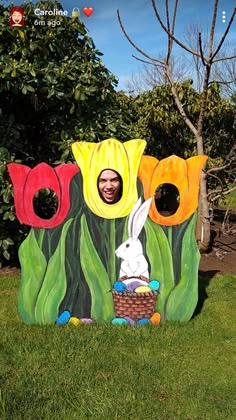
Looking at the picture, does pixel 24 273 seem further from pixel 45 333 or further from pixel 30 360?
pixel 30 360

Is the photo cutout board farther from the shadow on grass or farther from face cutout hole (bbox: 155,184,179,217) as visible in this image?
face cutout hole (bbox: 155,184,179,217)

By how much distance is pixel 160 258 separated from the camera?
3.89 m

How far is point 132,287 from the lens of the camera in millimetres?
3855

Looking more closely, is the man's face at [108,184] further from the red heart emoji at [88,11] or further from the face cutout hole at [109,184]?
the red heart emoji at [88,11]

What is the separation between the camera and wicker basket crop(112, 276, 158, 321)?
3828 mm

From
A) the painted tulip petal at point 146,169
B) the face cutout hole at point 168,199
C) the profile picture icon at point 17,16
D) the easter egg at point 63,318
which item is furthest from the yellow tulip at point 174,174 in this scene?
the face cutout hole at point 168,199

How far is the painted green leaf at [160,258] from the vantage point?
153 inches

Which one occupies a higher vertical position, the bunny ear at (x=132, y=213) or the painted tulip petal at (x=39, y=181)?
the painted tulip petal at (x=39, y=181)

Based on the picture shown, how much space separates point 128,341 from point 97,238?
88 cm

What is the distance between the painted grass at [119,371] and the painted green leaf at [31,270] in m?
0.25

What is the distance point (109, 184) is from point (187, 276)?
1.02 metres

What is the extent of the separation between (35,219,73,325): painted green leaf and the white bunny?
1.55 ft

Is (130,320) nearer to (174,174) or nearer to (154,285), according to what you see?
(154,285)

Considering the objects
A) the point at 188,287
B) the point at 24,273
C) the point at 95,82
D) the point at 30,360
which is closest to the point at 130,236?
the point at 188,287
